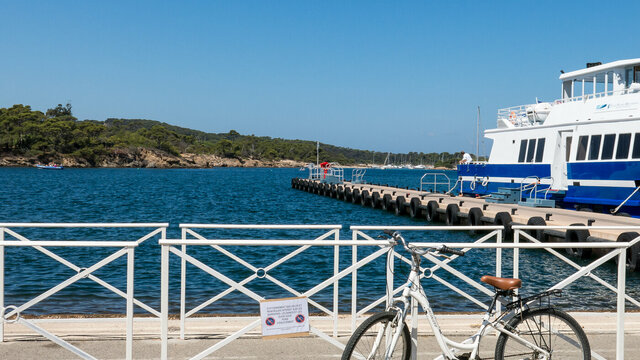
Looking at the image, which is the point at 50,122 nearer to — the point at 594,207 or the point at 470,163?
the point at 470,163

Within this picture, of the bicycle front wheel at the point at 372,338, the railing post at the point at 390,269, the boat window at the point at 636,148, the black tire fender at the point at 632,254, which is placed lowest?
the black tire fender at the point at 632,254

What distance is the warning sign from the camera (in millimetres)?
5004

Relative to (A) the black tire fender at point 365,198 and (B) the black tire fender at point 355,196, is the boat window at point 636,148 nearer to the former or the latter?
(A) the black tire fender at point 365,198

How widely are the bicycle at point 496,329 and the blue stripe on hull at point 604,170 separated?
19015 millimetres

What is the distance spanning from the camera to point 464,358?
16.3ft

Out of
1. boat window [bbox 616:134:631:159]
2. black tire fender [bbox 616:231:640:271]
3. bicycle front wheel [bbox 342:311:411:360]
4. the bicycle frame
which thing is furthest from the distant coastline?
the bicycle frame

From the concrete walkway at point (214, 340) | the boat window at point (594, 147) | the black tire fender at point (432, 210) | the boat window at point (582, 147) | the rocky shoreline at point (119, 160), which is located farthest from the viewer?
the rocky shoreline at point (119, 160)

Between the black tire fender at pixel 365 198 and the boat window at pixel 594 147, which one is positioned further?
the black tire fender at pixel 365 198

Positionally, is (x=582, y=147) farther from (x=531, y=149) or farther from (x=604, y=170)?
(x=531, y=149)

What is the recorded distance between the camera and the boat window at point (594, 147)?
2355 cm

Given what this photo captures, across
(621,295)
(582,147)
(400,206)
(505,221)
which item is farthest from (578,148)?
(621,295)

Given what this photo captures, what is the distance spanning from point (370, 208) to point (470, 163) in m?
6.83

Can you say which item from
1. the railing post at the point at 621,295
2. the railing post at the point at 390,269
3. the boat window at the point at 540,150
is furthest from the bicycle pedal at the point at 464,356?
the boat window at the point at 540,150

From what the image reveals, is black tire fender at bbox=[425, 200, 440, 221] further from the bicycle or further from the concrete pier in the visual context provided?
the bicycle
